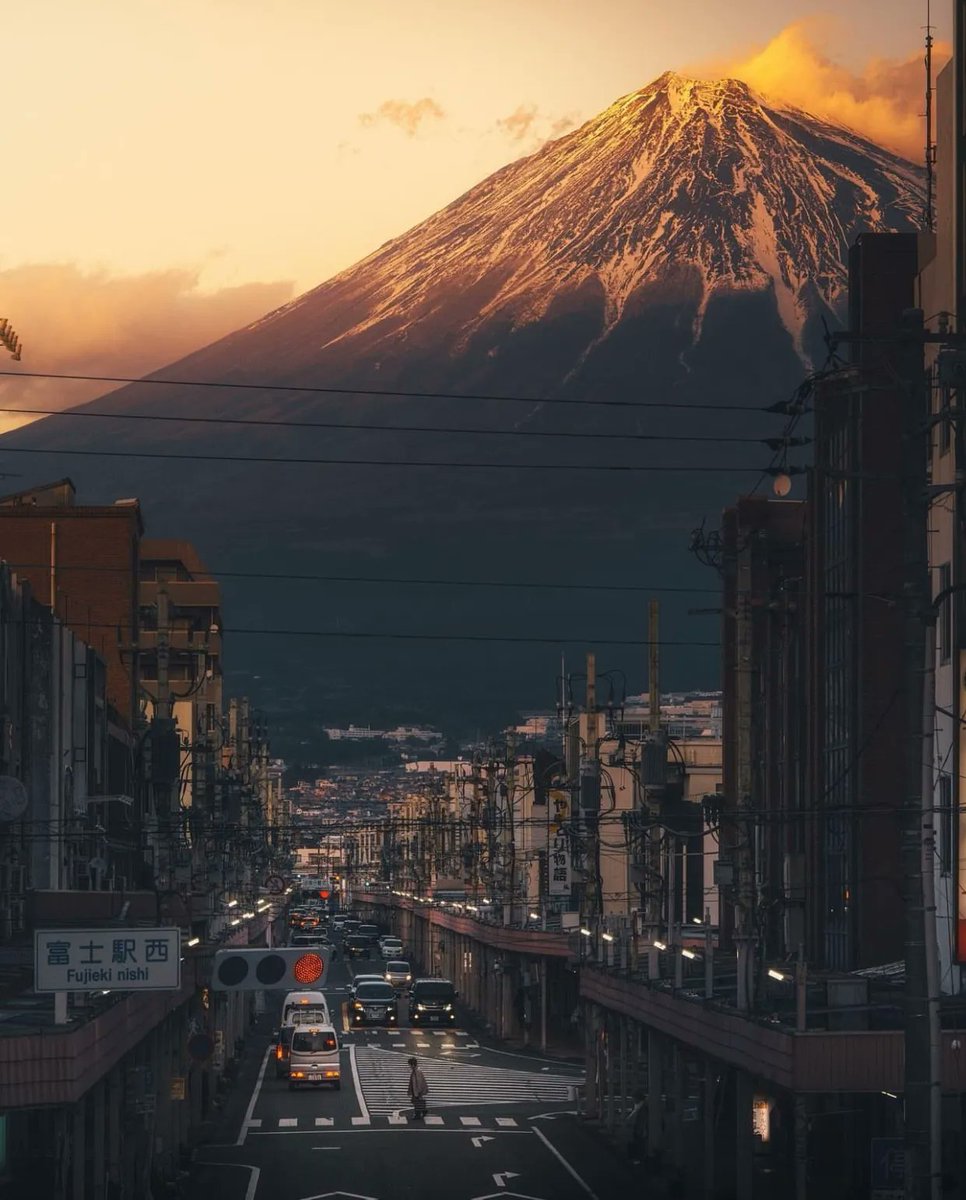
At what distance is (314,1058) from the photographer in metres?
81.2

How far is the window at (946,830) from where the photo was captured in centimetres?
5572

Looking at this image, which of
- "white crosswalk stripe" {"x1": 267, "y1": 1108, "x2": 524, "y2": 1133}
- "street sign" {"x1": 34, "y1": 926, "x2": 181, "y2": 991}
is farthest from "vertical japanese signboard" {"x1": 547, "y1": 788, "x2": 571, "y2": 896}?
"street sign" {"x1": 34, "y1": 926, "x2": 181, "y2": 991}

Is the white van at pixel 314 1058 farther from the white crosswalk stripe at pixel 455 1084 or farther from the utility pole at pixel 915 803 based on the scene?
the utility pole at pixel 915 803

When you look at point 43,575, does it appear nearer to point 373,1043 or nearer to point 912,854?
point 373,1043

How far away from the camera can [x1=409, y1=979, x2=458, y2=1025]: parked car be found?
11506 cm

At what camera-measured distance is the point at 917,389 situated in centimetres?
2722

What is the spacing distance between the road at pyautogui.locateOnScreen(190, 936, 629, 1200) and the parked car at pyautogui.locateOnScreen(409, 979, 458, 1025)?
16152 millimetres

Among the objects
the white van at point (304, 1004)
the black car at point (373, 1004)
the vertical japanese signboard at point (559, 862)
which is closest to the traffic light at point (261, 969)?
the white van at point (304, 1004)

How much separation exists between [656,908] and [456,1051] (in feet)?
116

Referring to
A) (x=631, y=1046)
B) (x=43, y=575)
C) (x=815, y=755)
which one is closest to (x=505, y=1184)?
(x=631, y=1046)

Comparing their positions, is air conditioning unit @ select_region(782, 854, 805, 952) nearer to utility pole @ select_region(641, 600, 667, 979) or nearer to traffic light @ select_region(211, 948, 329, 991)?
utility pole @ select_region(641, 600, 667, 979)

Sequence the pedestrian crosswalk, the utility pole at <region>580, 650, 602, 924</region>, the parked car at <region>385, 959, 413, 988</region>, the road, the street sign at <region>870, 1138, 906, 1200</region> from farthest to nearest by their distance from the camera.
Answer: the parked car at <region>385, 959, 413, 988</region>
the utility pole at <region>580, 650, 602, 924</region>
the pedestrian crosswalk
the road
the street sign at <region>870, 1138, 906, 1200</region>

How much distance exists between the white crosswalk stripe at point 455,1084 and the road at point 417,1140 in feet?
0.22

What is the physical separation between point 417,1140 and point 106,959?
92.6 ft
